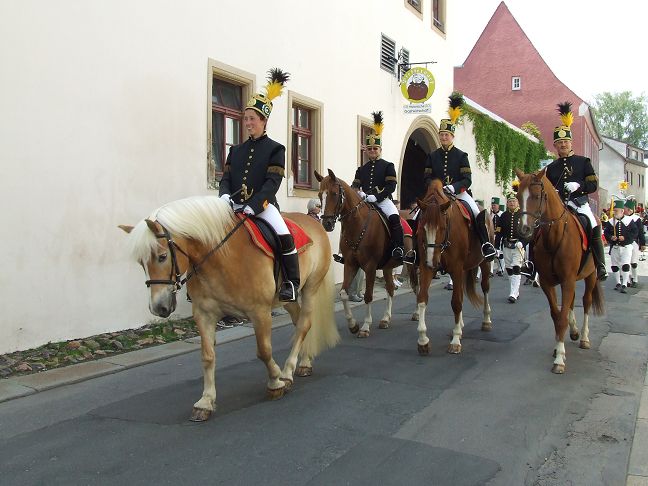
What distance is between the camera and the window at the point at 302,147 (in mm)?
13102

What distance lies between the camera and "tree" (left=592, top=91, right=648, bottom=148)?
78375 mm

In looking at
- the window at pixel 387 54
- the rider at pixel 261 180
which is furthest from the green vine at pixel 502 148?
the rider at pixel 261 180

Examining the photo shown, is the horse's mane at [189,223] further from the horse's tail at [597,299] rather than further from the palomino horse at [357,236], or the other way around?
the horse's tail at [597,299]

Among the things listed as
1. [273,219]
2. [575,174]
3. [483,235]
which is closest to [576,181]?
[575,174]

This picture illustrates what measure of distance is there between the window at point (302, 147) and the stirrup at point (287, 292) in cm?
769

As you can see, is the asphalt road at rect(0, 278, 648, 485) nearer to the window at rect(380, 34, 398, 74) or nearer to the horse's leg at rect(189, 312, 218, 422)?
the horse's leg at rect(189, 312, 218, 422)

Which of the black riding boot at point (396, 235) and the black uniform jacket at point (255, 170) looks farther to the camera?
the black riding boot at point (396, 235)

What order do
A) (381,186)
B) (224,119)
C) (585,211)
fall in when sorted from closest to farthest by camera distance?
(585,211)
(381,186)
(224,119)

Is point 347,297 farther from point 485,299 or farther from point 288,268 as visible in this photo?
point 288,268

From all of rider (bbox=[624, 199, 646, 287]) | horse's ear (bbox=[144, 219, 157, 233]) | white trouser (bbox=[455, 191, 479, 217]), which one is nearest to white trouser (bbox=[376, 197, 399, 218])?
white trouser (bbox=[455, 191, 479, 217])

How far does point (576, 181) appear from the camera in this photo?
764 cm

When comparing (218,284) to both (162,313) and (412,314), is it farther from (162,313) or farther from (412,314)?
(412,314)

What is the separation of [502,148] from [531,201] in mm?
20815

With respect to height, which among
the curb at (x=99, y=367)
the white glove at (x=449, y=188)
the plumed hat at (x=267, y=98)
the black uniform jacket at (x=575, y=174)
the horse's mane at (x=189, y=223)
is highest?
the plumed hat at (x=267, y=98)
